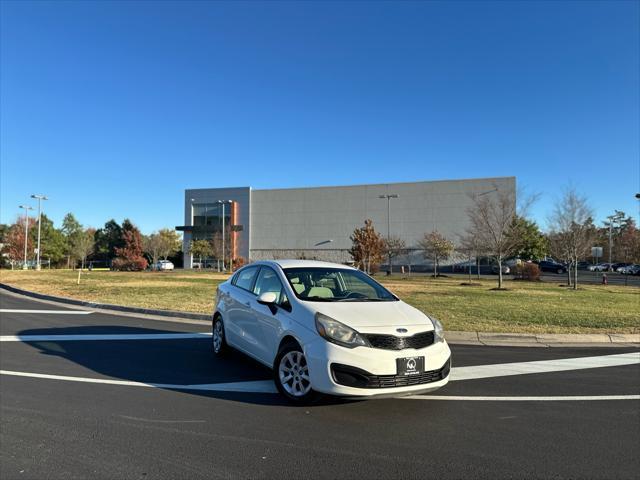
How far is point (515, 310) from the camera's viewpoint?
12.3 meters

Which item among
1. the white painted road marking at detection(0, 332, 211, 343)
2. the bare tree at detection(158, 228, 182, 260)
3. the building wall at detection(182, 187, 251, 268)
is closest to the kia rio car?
the white painted road marking at detection(0, 332, 211, 343)

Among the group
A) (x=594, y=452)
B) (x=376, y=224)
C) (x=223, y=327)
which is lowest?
(x=594, y=452)

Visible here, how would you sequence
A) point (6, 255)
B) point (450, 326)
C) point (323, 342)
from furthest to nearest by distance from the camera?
point (6, 255), point (450, 326), point (323, 342)

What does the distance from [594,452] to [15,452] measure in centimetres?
482

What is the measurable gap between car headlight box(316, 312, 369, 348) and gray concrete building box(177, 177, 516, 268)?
4877cm

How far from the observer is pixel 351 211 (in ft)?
200

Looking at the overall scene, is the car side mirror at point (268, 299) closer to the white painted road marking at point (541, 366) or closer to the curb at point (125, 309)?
the white painted road marking at point (541, 366)

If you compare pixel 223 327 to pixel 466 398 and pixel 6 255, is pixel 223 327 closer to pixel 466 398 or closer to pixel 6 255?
pixel 466 398

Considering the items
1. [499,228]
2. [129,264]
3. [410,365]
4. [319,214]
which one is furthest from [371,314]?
[319,214]

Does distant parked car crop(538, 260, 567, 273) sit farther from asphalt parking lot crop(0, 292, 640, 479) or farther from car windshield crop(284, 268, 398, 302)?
car windshield crop(284, 268, 398, 302)

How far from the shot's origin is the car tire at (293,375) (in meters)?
4.48

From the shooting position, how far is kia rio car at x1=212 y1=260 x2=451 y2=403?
13.7 feet

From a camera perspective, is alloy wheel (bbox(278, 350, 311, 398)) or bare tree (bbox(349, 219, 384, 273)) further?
bare tree (bbox(349, 219, 384, 273))

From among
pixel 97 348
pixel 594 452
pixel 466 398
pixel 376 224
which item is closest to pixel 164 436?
pixel 466 398
